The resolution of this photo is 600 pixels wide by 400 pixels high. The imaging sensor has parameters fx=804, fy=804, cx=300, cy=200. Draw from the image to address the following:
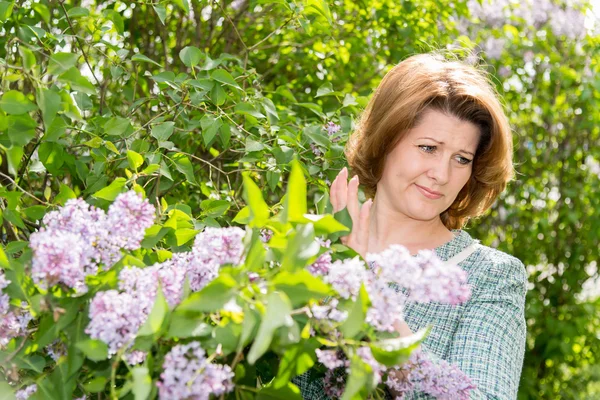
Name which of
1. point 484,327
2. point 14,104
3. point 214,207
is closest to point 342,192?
point 214,207

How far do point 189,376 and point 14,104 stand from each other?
0.47 meters

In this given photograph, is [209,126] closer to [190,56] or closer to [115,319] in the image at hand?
[190,56]

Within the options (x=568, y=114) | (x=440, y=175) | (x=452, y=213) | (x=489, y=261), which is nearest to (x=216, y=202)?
(x=440, y=175)

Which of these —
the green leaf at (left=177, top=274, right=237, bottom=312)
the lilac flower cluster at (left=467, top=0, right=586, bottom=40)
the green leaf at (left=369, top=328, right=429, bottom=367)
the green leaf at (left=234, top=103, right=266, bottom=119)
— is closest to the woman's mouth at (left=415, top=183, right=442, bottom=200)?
the green leaf at (left=234, top=103, right=266, bottom=119)

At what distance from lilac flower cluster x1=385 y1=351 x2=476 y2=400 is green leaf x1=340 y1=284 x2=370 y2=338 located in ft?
0.57

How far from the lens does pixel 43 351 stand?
1046mm

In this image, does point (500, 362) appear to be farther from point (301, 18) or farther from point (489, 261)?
point (301, 18)

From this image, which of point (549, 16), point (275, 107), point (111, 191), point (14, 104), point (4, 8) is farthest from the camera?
point (549, 16)

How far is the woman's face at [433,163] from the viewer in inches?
66.1

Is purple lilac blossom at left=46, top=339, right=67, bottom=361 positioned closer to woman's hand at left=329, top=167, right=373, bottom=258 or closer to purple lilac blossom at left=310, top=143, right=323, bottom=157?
woman's hand at left=329, top=167, right=373, bottom=258

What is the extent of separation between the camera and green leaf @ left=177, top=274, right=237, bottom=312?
0.78 m

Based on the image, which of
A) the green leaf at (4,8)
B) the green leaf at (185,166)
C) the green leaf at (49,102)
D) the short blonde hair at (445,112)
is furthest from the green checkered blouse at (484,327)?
the green leaf at (4,8)

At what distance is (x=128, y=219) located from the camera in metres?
0.94

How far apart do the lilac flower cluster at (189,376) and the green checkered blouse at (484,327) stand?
0.63 meters
